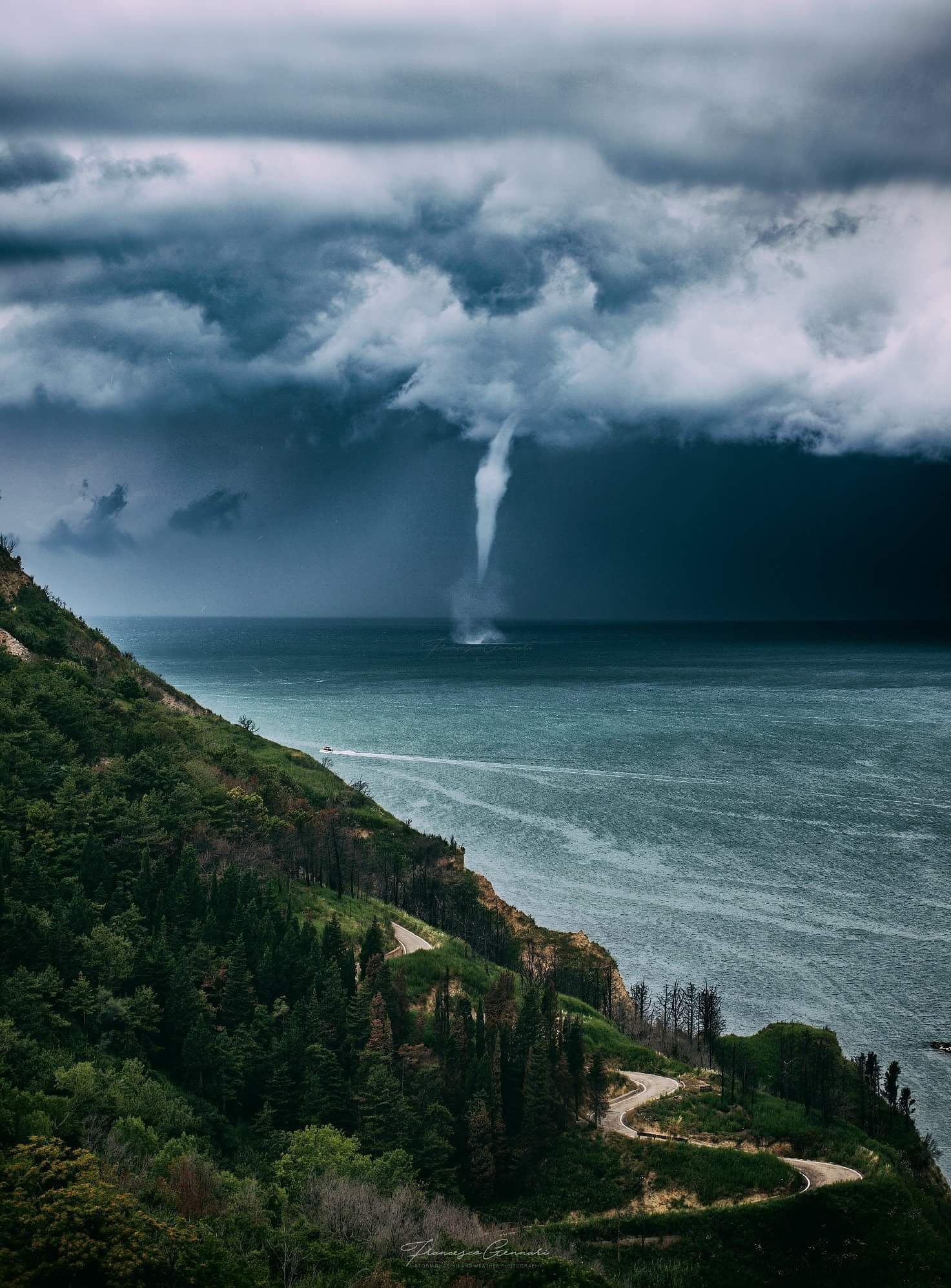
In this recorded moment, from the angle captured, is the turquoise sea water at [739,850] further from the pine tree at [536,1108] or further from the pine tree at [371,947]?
the pine tree at [371,947]

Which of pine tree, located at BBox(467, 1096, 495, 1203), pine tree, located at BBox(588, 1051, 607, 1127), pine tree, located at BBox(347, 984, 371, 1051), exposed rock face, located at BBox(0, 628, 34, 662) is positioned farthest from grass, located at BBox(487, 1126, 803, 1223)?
exposed rock face, located at BBox(0, 628, 34, 662)

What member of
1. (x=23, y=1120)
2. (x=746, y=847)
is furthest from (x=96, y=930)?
(x=746, y=847)

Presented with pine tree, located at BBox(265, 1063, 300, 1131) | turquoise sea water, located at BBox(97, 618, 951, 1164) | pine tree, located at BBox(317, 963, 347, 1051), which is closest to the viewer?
pine tree, located at BBox(265, 1063, 300, 1131)

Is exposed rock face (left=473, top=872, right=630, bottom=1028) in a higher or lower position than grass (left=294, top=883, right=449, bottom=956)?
lower

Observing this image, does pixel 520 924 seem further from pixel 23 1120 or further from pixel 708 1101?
pixel 23 1120

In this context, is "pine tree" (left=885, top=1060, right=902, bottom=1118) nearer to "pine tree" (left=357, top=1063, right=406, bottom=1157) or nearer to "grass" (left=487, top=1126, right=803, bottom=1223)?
Answer: "grass" (left=487, top=1126, right=803, bottom=1223)
